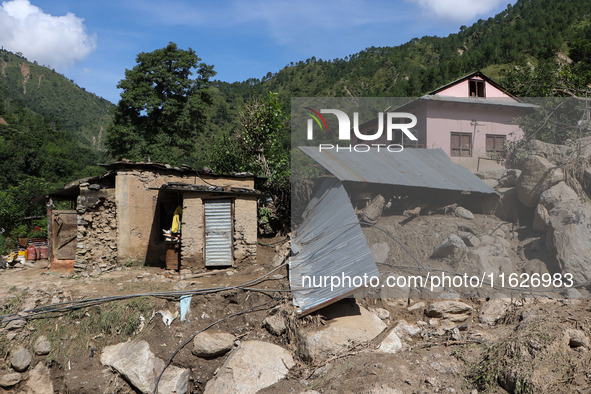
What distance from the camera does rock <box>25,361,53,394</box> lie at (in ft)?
20.5

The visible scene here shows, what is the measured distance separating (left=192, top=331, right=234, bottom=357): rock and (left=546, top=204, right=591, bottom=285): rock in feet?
17.3

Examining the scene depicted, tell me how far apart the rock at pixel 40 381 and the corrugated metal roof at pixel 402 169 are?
19.4 feet

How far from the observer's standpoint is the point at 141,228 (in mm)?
9648

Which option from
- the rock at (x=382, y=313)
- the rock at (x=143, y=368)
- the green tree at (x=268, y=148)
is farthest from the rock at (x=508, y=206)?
the rock at (x=143, y=368)

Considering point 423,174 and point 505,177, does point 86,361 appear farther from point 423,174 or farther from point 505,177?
point 505,177

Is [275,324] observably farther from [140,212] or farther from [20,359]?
[140,212]

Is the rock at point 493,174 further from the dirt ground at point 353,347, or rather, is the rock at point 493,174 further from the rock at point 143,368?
the rock at point 143,368

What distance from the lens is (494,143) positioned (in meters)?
12.5

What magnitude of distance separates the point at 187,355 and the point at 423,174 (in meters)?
5.84

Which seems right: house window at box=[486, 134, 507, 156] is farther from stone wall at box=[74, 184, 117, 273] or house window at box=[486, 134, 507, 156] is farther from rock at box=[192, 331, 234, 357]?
stone wall at box=[74, 184, 117, 273]

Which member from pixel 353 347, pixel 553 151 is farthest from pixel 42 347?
pixel 553 151

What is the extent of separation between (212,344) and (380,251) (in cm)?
325

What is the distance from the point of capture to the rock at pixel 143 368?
19.8ft

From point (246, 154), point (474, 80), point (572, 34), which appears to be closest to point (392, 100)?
point (474, 80)
